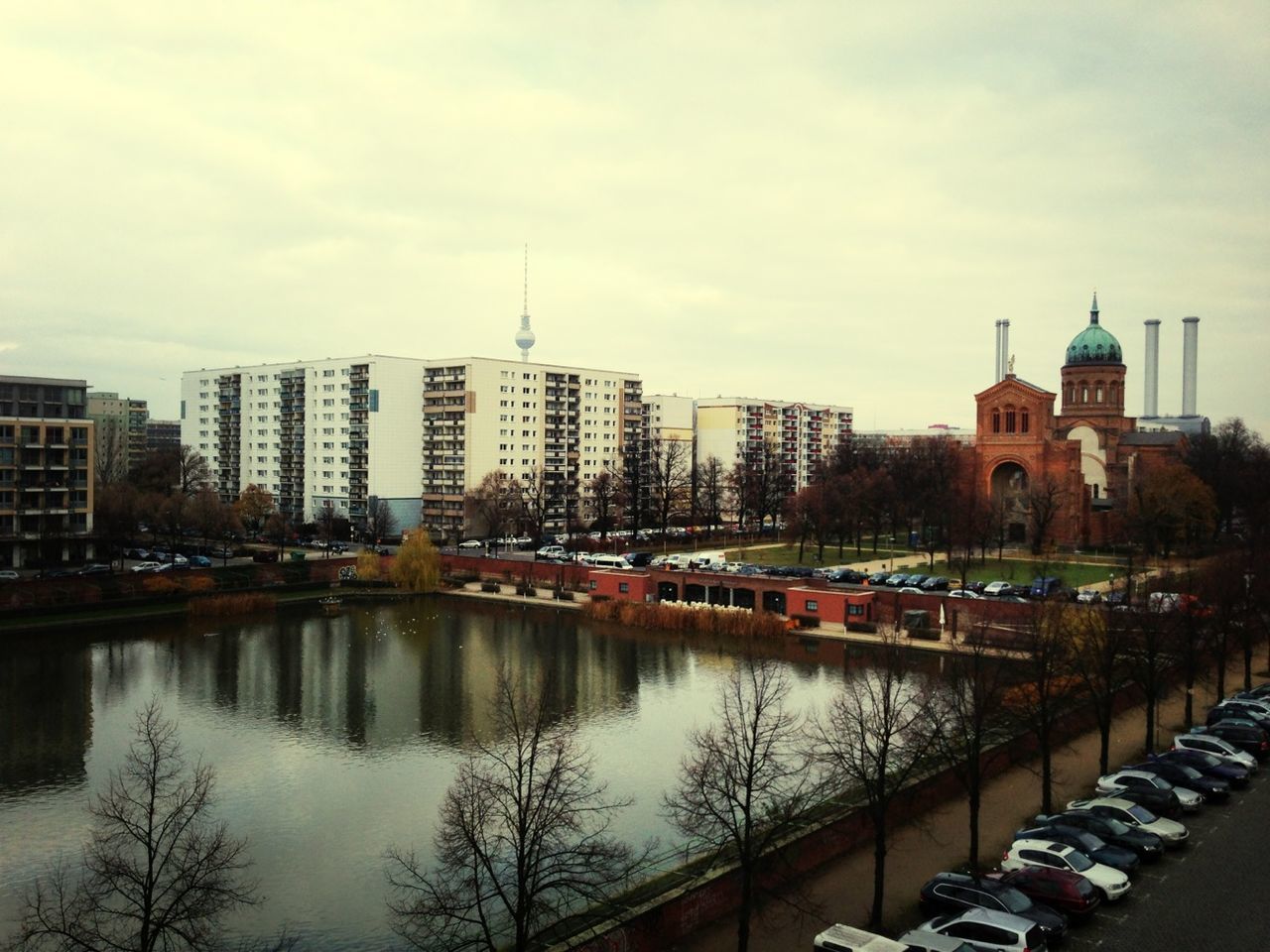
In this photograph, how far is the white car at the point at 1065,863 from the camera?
14.7 meters

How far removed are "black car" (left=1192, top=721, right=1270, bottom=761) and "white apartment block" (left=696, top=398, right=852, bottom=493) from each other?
68.1 m

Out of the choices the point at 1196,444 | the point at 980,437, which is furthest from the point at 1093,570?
the point at 1196,444

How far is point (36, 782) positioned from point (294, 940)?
1178 centimetres

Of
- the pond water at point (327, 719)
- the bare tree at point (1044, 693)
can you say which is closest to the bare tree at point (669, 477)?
the pond water at point (327, 719)

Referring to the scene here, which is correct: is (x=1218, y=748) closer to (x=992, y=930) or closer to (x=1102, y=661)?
(x=1102, y=661)

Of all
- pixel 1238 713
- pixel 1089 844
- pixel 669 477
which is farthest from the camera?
pixel 669 477

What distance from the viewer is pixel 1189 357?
10950 centimetres

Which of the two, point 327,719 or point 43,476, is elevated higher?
point 43,476

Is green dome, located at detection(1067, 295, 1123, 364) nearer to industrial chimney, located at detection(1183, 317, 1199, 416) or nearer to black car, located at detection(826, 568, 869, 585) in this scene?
black car, located at detection(826, 568, 869, 585)

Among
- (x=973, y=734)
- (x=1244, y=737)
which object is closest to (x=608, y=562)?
(x=1244, y=737)

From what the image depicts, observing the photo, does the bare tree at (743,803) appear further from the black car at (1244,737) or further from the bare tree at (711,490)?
the bare tree at (711,490)

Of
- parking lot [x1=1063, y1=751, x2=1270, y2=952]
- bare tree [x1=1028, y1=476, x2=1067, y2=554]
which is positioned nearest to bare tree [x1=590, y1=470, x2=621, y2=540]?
bare tree [x1=1028, y1=476, x2=1067, y2=554]

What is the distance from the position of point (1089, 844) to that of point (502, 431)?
198ft

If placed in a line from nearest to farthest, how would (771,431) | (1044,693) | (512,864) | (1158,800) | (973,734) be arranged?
(512,864) < (973,734) < (1158,800) < (1044,693) < (771,431)
